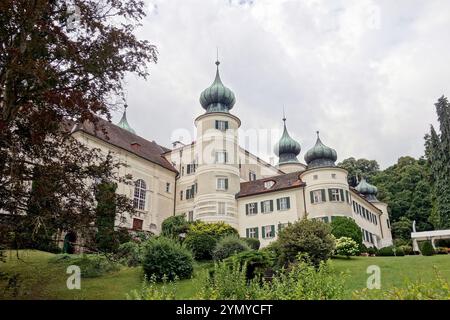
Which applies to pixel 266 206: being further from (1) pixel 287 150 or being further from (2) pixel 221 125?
(1) pixel 287 150

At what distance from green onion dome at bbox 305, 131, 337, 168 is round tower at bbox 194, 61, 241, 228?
7879 millimetres

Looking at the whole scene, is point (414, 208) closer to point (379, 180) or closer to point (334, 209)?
point (379, 180)

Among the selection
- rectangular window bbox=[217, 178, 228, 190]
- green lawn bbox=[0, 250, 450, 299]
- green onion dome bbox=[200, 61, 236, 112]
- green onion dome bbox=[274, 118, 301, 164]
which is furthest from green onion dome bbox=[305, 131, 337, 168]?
green onion dome bbox=[274, 118, 301, 164]

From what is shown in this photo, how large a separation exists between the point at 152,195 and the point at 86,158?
27753 millimetres

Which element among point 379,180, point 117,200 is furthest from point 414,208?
point 117,200

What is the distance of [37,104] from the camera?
11.8m

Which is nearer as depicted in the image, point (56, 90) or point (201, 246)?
point (56, 90)

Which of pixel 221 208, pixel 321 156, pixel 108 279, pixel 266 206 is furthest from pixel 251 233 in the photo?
pixel 108 279

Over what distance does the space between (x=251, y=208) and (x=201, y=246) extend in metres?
12.9

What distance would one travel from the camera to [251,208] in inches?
1587

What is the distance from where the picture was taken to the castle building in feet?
122

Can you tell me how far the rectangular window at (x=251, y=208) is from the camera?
1577 inches

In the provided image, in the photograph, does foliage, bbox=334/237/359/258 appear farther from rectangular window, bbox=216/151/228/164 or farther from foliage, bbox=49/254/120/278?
rectangular window, bbox=216/151/228/164

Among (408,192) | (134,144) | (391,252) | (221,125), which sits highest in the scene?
(221,125)
